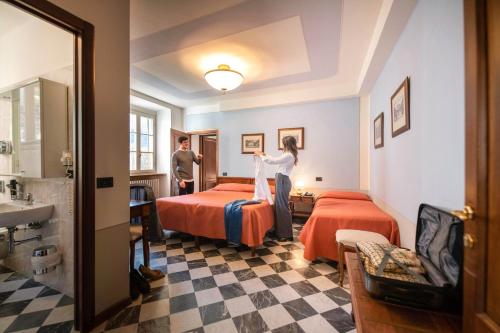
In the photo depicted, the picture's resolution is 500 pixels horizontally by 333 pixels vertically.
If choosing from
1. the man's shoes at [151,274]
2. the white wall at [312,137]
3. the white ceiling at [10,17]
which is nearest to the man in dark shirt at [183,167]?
the white wall at [312,137]

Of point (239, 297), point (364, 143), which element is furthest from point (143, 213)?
point (364, 143)

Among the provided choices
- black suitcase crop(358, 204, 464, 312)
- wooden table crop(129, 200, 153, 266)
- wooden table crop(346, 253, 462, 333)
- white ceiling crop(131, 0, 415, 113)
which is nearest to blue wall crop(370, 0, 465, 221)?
black suitcase crop(358, 204, 464, 312)

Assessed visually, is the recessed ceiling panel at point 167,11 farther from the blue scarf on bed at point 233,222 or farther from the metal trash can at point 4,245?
the metal trash can at point 4,245

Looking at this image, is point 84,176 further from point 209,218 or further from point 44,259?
point 209,218

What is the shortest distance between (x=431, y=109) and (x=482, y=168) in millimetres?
934

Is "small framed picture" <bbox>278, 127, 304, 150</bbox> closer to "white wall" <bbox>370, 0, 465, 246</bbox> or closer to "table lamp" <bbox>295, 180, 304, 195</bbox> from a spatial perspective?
"table lamp" <bbox>295, 180, 304, 195</bbox>

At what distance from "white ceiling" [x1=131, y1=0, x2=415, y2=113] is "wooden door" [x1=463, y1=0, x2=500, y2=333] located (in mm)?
1352

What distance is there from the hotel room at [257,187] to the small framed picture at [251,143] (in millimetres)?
1418

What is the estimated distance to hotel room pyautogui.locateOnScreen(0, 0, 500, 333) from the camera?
801mm

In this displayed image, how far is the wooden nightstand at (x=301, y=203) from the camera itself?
378cm

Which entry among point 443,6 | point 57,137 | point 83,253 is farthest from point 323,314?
point 57,137

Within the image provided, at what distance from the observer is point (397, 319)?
0.80m

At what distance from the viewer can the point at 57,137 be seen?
1.78m

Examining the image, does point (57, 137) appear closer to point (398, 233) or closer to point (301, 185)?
point (398, 233)
